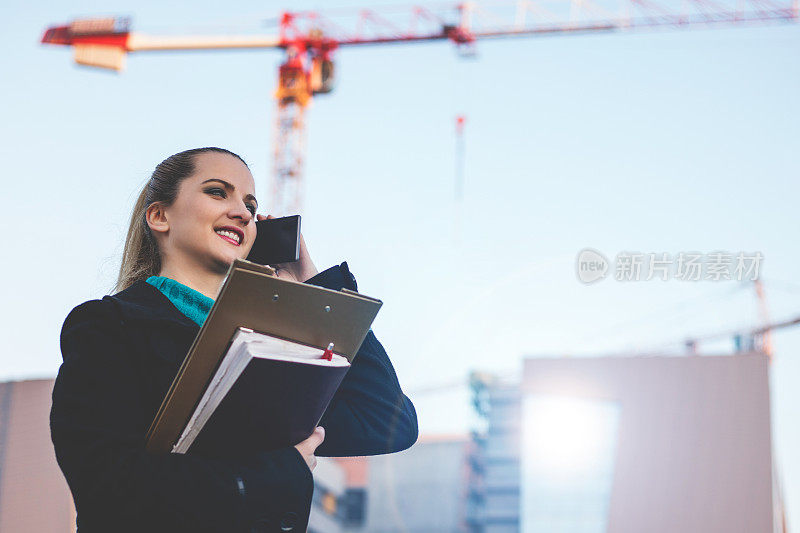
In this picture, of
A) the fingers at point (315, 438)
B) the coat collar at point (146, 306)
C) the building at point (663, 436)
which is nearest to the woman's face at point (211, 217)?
the coat collar at point (146, 306)

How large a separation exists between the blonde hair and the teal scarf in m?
0.15

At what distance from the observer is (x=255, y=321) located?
60.2 inches

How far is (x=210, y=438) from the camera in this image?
5.17 feet

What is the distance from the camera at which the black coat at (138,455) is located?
1.51 m

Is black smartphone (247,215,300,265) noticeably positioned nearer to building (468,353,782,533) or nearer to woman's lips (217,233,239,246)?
woman's lips (217,233,239,246)

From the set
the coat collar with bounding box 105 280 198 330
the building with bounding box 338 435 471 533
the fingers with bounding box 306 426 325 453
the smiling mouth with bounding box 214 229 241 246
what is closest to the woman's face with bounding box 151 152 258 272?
the smiling mouth with bounding box 214 229 241 246

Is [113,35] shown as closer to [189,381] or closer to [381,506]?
[381,506]

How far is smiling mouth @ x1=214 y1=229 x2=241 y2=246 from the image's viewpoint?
1.93m

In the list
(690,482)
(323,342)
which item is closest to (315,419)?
(323,342)

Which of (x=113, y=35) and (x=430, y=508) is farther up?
(x=113, y=35)

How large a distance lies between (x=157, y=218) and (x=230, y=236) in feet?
0.54

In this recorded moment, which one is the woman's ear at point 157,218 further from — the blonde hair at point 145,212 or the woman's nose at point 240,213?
the woman's nose at point 240,213

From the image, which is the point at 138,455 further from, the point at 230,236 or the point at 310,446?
the point at 230,236

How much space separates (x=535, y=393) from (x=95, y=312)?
1579 cm
